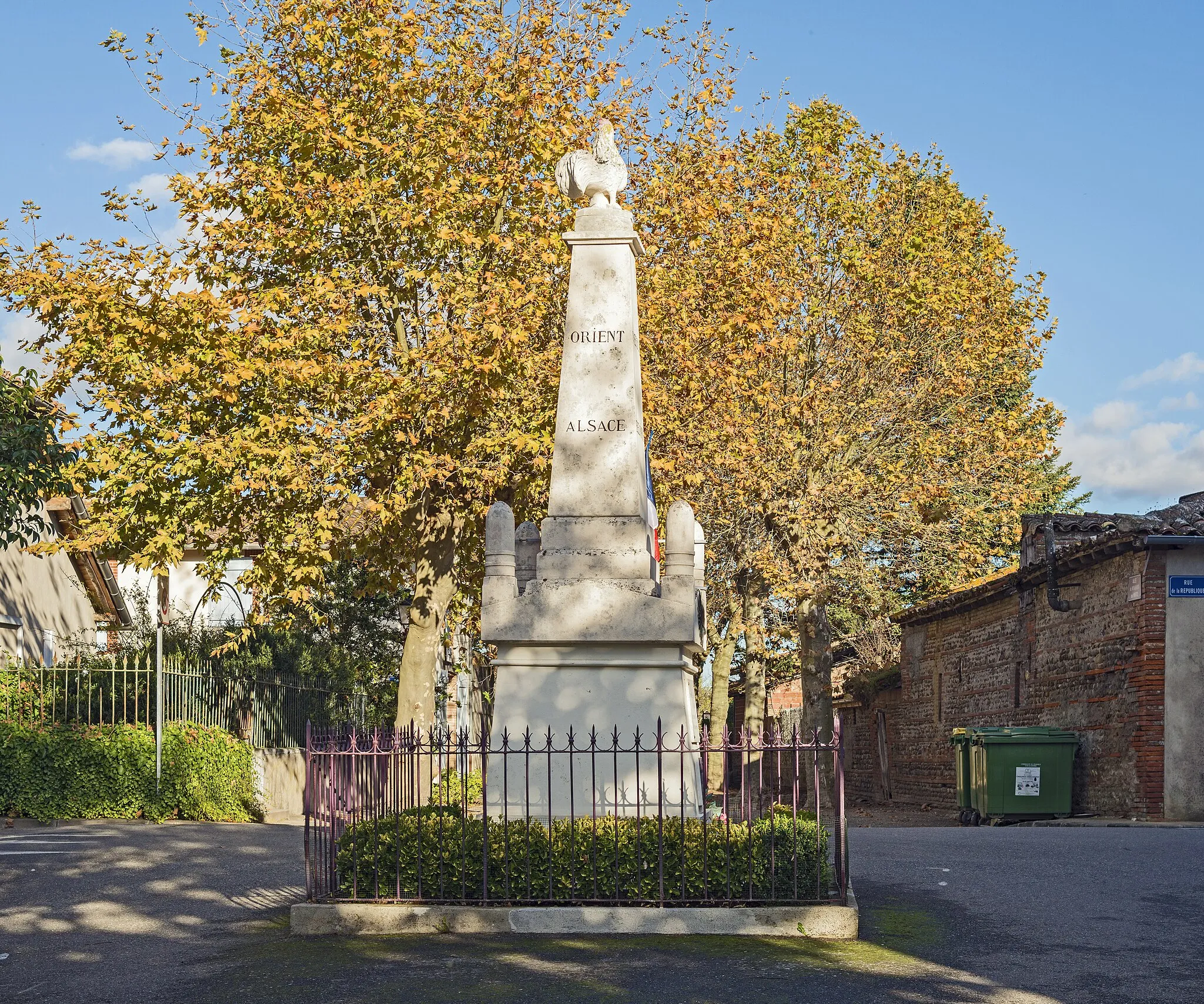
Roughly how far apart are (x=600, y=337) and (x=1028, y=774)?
40.7ft

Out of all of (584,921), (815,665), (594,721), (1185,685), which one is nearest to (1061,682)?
(1185,685)

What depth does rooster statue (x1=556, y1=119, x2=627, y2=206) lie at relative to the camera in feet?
36.6

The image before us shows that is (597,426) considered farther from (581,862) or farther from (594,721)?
(581,862)

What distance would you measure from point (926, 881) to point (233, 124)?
510 inches

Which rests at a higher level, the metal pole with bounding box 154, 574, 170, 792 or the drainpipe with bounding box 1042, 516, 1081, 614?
the drainpipe with bounding box 1042, 516, 1081, 614

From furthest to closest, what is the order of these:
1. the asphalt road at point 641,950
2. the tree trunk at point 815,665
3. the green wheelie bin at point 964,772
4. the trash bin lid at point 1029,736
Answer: the tree trunk at point 815,665 → the green wheelie bin at point 964,772 → the trash bin lid at point 1029,736 → the asphalt road at point 641,950

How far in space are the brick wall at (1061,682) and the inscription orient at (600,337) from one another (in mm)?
10657

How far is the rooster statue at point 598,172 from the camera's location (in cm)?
1116

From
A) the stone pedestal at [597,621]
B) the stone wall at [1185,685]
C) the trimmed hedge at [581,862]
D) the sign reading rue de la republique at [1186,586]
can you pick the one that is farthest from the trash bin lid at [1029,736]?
the trimmed hedge at [581,862]

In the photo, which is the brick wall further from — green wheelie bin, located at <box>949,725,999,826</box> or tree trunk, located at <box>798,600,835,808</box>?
tree trunk, located at <box>798,600,835,808</box>

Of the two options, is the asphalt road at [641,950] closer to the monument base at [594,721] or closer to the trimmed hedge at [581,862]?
the trimmed hedge at [581,862]

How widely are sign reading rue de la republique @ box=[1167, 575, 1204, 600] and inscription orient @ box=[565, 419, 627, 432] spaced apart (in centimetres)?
1074

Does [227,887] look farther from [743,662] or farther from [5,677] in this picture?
[743,662]

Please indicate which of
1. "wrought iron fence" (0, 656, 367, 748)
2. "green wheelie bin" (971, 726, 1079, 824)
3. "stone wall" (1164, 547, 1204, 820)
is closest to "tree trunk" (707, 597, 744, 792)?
"green wheelie bin" (971, 726, 1079, 824)
